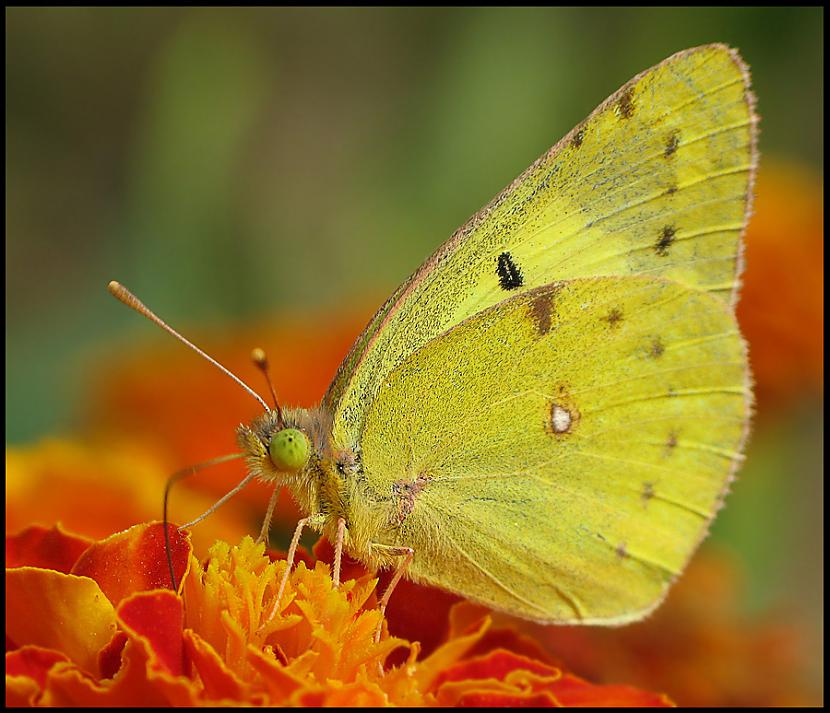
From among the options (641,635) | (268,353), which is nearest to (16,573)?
(641,635)

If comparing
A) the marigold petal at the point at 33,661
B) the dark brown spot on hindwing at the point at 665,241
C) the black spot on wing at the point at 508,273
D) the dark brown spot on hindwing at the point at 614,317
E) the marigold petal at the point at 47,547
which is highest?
the black spot on wing at the point at 508,273

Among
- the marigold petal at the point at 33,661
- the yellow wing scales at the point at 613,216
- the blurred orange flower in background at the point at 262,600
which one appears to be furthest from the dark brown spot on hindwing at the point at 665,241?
the marigold petal at the point at 33,661

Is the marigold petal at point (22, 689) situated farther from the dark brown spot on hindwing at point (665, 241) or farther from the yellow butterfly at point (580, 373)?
the dark brown spot on hindwing at point (665, 241)

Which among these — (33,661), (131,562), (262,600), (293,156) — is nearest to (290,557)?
(262,600)

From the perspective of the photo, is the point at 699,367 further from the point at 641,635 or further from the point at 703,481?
the point at 641,635

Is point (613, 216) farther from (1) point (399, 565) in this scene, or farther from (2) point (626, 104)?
(1) point (399, 565)

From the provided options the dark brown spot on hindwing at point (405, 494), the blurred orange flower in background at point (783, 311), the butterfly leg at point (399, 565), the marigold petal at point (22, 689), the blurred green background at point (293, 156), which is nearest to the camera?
the marigold petal at point (22, 689)
